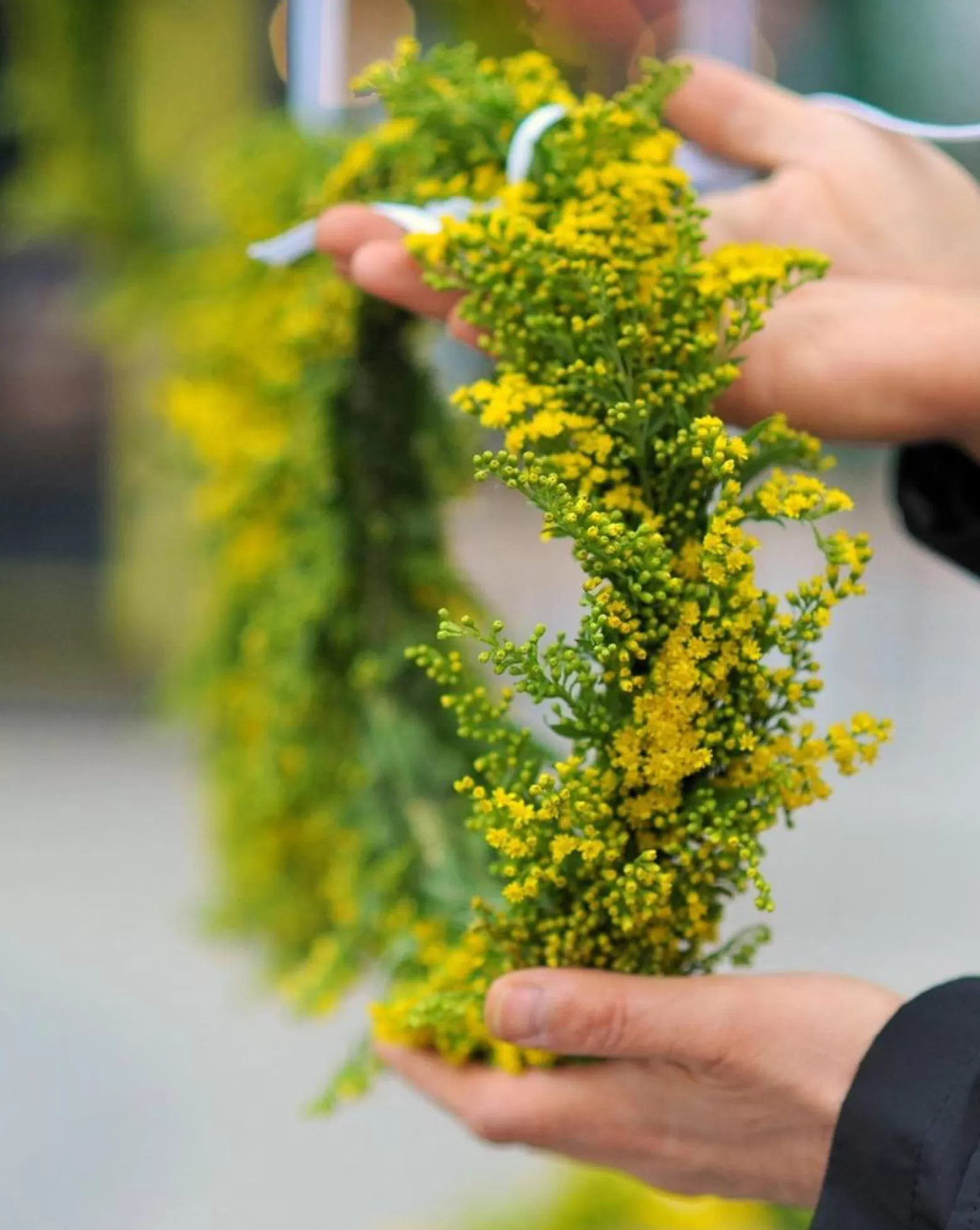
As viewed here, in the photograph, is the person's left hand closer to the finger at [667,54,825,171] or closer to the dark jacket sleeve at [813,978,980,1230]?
the dark jacket sleeve at [813,978,980,1230]

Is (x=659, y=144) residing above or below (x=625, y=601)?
above

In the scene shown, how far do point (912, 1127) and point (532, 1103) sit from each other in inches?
5.8

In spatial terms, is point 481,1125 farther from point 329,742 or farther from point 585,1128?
point 329,742

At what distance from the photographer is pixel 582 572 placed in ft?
1.41

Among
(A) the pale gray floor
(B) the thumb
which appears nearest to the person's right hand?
(B) the thumb

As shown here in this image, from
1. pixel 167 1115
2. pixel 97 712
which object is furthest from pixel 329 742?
pixel 97 712

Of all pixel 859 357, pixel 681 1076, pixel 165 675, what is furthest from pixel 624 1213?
pixel 859 357

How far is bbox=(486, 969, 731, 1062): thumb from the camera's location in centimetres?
44

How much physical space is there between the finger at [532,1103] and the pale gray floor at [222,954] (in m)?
0.56

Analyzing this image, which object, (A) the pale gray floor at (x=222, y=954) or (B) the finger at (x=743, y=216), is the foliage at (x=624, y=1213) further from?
(B) the finger at (x=743, y=216)

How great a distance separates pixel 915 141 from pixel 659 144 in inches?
7.1

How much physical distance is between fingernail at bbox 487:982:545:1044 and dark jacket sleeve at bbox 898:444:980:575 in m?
0.29

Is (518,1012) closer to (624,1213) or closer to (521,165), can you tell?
(521,165)

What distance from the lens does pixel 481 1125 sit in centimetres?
53
